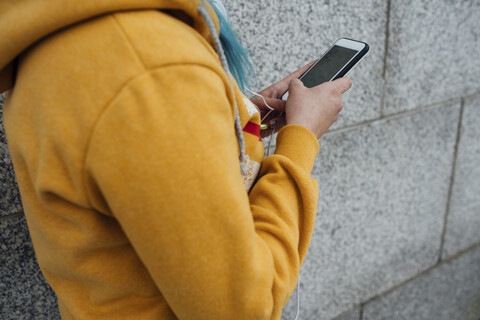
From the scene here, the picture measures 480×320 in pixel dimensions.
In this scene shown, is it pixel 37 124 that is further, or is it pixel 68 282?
pixel 68 282

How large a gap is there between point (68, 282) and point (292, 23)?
125cm

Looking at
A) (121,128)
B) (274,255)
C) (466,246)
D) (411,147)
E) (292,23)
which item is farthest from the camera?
(466,246)

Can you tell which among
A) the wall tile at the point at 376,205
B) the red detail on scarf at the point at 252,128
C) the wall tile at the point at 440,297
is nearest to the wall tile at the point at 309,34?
the wall tile at the point at 376,205

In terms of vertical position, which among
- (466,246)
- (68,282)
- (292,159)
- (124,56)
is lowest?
(466,246)

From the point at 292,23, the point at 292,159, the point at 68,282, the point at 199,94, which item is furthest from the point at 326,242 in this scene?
the point at 199,94

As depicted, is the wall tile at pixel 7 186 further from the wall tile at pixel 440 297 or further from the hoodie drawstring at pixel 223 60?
the wall tile at pixel 440 297

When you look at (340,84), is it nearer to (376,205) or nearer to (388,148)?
(388,148)

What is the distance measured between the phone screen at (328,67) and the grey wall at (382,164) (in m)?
0.46

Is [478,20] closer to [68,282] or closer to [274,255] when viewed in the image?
[274,255]

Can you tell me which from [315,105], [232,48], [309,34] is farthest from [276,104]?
[309,34]

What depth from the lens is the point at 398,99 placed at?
6.84ft

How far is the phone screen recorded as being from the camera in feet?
3.56

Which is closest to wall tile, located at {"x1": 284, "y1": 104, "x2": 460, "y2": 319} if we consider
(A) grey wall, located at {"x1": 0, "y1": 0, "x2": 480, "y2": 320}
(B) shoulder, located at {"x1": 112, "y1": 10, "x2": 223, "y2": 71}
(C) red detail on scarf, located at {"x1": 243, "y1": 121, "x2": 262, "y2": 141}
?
(A) grey wall, located at {"x1": 0, "y1": 0, "x2": 480, "y2": 320}

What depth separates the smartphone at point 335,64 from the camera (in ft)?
3.55
